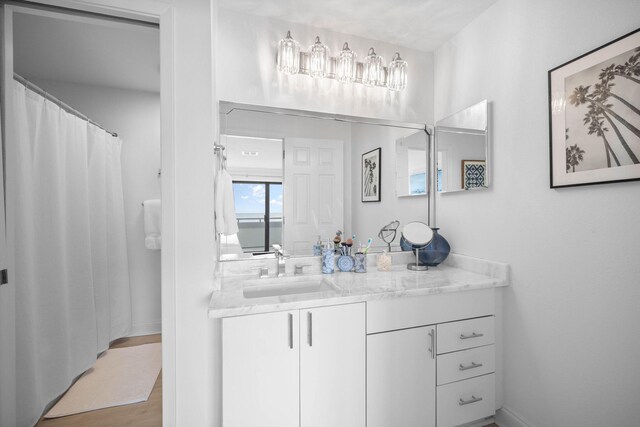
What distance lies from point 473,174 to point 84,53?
2.77m

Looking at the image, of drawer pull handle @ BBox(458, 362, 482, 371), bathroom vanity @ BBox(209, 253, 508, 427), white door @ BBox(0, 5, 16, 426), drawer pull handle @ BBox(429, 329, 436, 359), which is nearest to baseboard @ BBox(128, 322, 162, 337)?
white door @ BBox(0, 5, 16, 426)

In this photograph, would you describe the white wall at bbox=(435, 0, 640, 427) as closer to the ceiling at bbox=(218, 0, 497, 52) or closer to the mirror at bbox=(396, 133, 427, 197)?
the ceiling at bbox=(218, 0, 497, 52)

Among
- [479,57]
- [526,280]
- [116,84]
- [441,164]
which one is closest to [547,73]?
[479,57]

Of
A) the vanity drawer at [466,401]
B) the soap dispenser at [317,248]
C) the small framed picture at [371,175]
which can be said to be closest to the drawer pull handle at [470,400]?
the vanity drawer at [466,401]

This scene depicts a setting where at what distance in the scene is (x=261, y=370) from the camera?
1213 mm

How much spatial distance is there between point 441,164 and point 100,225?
268 cm

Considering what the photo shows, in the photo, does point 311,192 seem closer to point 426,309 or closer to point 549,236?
point 426,309

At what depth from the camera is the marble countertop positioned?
122 centimetres

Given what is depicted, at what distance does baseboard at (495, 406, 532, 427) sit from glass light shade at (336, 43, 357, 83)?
2.17m

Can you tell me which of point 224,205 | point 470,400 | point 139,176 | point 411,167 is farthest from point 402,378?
point 139,176

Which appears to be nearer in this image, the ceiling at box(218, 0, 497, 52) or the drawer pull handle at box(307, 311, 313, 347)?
the drawer pull handle at box(307, 311, 313, 347)

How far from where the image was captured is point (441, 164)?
2086 mm

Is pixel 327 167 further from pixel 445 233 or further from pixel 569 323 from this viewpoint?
pixel 569 323

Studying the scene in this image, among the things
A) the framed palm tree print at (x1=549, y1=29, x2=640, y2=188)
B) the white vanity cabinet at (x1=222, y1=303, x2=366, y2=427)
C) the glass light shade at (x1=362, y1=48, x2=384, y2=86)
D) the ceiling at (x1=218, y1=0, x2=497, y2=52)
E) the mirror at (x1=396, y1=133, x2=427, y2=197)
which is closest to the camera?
the framed palm tree print at (x1=549, y1=29, x2=640, y2=188)
